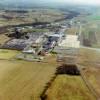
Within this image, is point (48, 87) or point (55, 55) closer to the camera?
point (48, 87)

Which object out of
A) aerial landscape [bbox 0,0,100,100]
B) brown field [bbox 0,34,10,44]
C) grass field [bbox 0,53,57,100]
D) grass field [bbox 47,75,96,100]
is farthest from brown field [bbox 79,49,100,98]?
brown field [bbox 0,34,10,44]

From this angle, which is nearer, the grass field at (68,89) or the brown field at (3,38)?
the grass field at (68,89)

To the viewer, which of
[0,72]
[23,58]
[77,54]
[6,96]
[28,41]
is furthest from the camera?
[28,41]

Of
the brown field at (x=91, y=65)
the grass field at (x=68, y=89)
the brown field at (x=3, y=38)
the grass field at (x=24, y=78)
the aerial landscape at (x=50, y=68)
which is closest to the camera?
the grass field at (x=68, y=89)

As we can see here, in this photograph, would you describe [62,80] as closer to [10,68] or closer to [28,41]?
[10,68]

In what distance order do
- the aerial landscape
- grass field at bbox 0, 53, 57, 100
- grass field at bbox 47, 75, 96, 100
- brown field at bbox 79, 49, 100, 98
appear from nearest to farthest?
grass field at bbox 47, 75, 96, 100
grass field at bbox 0, 53, 57, 100
the aerial landscape
brown field at bbox 79, 49, 100, 98

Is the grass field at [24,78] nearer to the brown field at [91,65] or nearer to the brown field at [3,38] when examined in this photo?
the brown field at [91,65]

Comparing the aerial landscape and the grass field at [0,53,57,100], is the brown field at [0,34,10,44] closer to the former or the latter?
the aerial landscape

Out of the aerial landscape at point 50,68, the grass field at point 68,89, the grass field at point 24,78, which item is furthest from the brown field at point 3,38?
the grass field at point 68,89

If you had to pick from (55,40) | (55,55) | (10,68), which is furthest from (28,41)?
(10,68)
